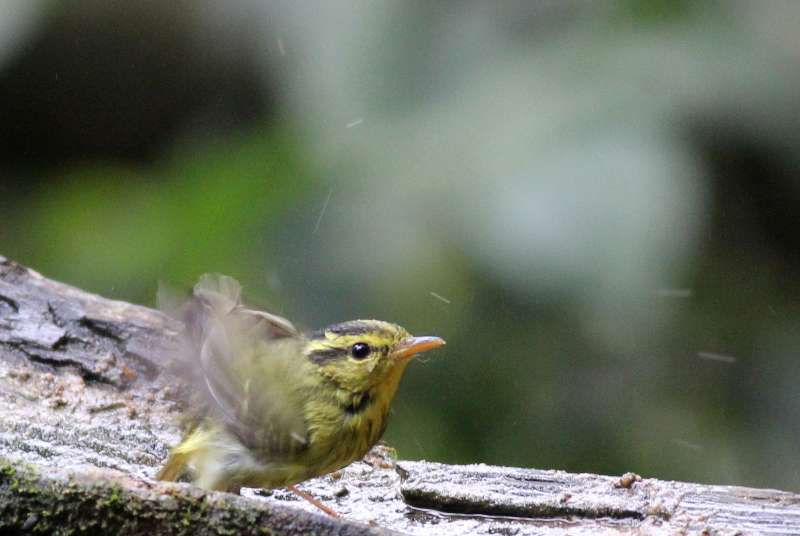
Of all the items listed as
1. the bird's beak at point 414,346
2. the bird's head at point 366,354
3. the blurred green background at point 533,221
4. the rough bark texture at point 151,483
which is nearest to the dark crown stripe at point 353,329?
the bird's head at point 366,354

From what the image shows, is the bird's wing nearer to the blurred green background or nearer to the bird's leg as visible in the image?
the bird's leg

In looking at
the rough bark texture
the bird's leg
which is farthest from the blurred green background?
the bird's leg

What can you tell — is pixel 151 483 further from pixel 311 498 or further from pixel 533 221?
pixel 533 221

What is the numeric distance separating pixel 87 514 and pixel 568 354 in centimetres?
374

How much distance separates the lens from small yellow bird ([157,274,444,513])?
3.73 meters

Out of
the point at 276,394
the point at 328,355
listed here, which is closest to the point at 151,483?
the point at 276,394

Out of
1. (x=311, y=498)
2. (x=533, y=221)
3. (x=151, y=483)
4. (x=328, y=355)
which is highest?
(x=533, y=221)

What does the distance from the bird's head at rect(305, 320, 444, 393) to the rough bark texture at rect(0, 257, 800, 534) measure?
0.35 metres

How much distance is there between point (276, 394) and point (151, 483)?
1.14m

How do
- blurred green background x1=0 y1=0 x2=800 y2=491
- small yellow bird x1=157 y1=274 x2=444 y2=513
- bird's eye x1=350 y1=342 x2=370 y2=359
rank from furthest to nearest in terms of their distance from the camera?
1. blurred green background x1=0 y1=0 x2=800 y2=491
2. bird's eye x1=350 y1=342 x2=370 y2=359
3. small yellow bird x1=157 y1=274 x2=444 y2=513

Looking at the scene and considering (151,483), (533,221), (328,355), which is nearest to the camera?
(151,483)

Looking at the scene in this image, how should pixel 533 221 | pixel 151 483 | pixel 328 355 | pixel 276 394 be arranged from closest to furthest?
pixel 151 483, pixel 276 394, pixel 328 355, pixel 533 221

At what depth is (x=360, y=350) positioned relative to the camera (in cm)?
398

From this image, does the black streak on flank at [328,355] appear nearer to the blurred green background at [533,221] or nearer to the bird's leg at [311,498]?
the bird's leg at [311,498]
